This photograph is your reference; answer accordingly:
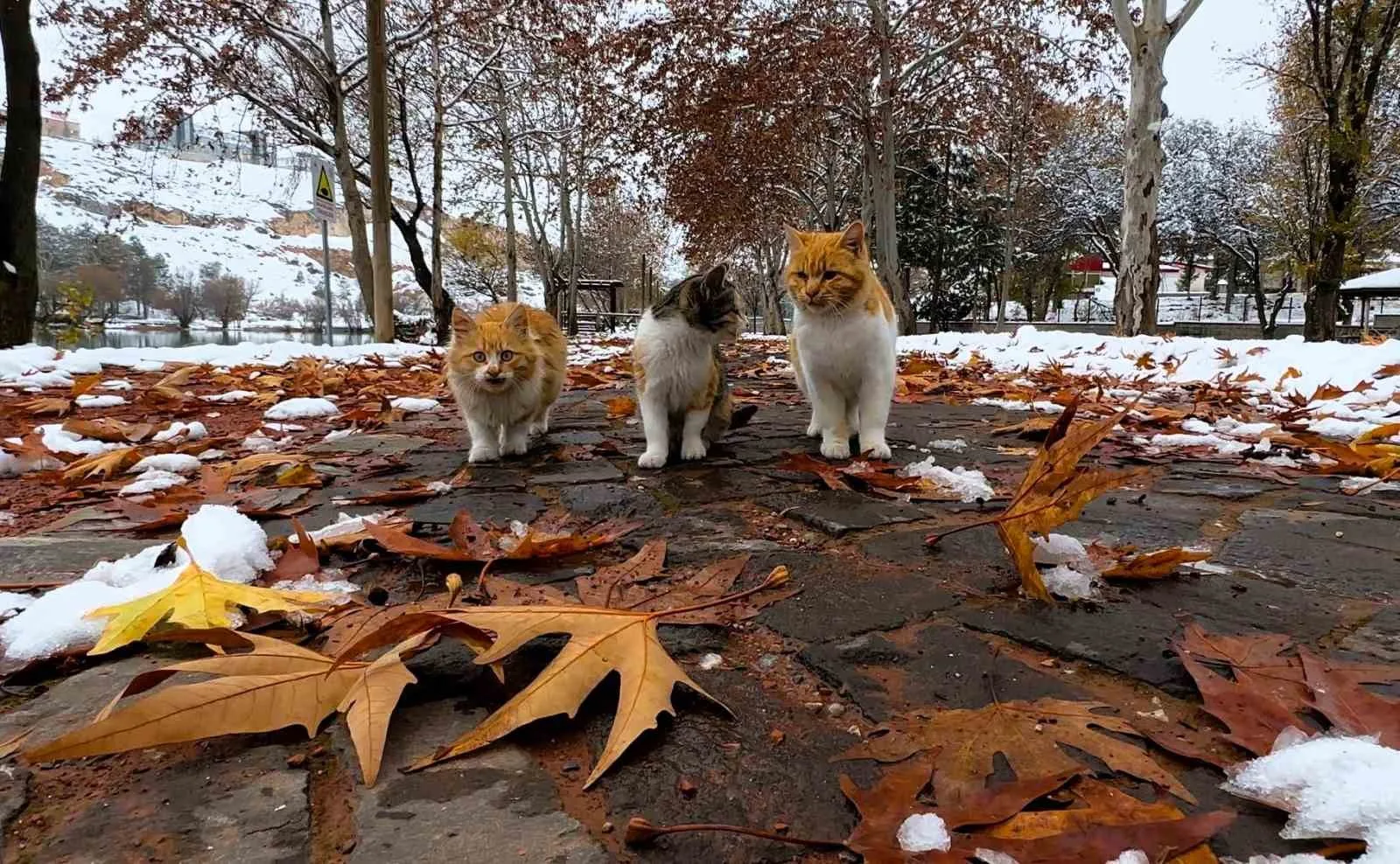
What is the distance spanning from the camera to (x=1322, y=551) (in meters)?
1.87

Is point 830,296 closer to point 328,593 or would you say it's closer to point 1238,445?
point 1238,445

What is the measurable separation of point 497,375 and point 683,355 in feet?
2.90

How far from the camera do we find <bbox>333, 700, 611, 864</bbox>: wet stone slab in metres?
0.85

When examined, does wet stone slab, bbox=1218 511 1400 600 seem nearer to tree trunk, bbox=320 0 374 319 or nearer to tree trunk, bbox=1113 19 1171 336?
tree trunk, bbox=1113 19 1171 336

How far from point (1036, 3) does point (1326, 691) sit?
17155mm

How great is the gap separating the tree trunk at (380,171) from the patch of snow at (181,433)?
8.87 meters

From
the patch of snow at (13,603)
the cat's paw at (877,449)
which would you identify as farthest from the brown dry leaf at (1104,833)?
the cat's paw at (877,449)

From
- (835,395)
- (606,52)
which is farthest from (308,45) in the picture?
(835,395)

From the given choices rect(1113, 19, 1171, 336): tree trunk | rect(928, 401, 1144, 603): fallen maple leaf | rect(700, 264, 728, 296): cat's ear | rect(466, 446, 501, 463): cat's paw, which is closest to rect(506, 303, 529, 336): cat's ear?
rect(466, 446, 501, 463): cat's paw

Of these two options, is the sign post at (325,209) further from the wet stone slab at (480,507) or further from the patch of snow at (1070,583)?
the patch of snow at (1070,583)

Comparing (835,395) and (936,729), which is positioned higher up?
(835,395)

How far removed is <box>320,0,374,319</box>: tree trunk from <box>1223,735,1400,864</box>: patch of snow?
1515cm

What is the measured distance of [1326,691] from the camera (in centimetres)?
109

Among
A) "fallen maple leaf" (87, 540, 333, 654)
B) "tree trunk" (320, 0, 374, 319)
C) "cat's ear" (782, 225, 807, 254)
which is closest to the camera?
"fallen maple leaf" (87, 540, 333, 654)
